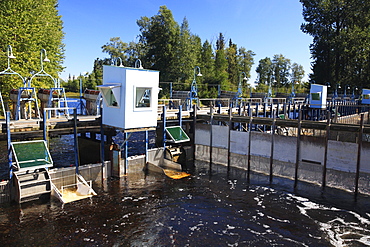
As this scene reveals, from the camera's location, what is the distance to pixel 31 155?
14.5 m

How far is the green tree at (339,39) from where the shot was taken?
176 ft

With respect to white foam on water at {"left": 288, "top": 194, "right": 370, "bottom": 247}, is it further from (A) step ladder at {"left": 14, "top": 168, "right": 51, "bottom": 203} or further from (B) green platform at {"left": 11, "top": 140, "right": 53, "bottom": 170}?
(B) green platform at {"left": 11, "top": 140, "right": 53, "bottom": 170}

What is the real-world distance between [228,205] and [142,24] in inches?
2050

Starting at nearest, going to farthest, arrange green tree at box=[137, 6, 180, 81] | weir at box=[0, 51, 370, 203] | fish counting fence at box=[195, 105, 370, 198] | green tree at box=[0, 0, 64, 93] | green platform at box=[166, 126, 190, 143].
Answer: weir at box=[0, 51, 370, 203]
fish counting fence at box=[195, 105, 370, 198]
green platform at box=[166, 126, 190, 143]
green tree at box=[0, 0, 64, 93]
green tree at box=[137, 6, 180, 81]

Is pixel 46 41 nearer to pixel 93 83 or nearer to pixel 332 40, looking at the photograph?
pixel 93 83

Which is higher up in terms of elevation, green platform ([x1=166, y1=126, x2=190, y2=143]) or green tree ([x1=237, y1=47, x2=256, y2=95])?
green tree ([x1=237, y1=47, x2=256, y2=95])

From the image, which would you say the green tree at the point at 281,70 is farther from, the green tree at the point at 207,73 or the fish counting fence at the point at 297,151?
the fish counting fence at the point at 297,151

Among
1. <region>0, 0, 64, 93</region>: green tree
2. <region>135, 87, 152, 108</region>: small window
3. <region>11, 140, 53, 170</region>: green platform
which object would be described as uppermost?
<region>0, 0, 64, 93</region>: green tree

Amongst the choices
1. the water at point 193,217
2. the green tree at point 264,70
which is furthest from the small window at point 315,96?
the green tree at point 264,70

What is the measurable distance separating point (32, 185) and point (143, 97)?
7666 mm

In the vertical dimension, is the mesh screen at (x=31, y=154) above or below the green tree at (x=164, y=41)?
below

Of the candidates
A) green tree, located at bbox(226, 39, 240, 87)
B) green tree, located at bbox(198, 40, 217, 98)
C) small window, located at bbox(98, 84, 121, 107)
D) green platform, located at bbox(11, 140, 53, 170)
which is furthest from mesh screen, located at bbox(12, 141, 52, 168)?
green tree, located at bbox(226, 39, 240, 87)

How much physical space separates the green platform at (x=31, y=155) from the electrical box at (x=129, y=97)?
426 centimetres

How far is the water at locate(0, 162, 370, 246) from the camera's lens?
38.6 feet
